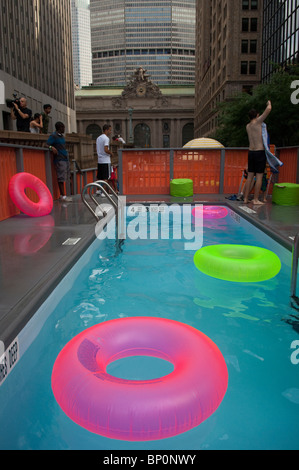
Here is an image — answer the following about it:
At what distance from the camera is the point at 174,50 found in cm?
15475

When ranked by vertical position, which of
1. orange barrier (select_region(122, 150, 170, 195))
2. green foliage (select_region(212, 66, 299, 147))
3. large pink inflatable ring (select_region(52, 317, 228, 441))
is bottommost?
large pink inflatable ring (select_region(52, 317, 228, 441))

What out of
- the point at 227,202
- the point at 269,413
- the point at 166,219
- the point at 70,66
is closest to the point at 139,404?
the point at 269,413

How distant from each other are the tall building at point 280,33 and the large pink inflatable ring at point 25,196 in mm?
35737

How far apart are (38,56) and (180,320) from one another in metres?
50.0

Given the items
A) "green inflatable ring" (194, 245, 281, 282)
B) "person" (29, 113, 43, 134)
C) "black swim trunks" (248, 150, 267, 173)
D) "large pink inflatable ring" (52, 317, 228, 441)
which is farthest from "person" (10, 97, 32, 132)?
"large pink inflatable ring" (52, 317, 228, 441)

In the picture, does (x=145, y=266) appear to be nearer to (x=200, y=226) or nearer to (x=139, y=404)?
(x=200, y=226)

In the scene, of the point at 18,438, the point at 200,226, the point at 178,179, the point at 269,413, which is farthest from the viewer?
the point at 178,179

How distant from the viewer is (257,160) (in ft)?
26.7

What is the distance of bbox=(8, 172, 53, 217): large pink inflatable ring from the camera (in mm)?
7266

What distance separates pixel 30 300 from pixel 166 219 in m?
5.96

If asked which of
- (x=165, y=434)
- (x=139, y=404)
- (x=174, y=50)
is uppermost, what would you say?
(x=174, y=50)

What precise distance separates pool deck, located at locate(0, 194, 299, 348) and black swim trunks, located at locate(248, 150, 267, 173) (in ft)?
3.00

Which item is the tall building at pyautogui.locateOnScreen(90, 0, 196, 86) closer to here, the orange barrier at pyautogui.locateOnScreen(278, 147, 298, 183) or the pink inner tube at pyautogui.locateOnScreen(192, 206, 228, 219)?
the orange barrier at pyautogui.locateOnScreen(278, 147, 298, 183)

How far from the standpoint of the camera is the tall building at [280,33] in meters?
38.3
